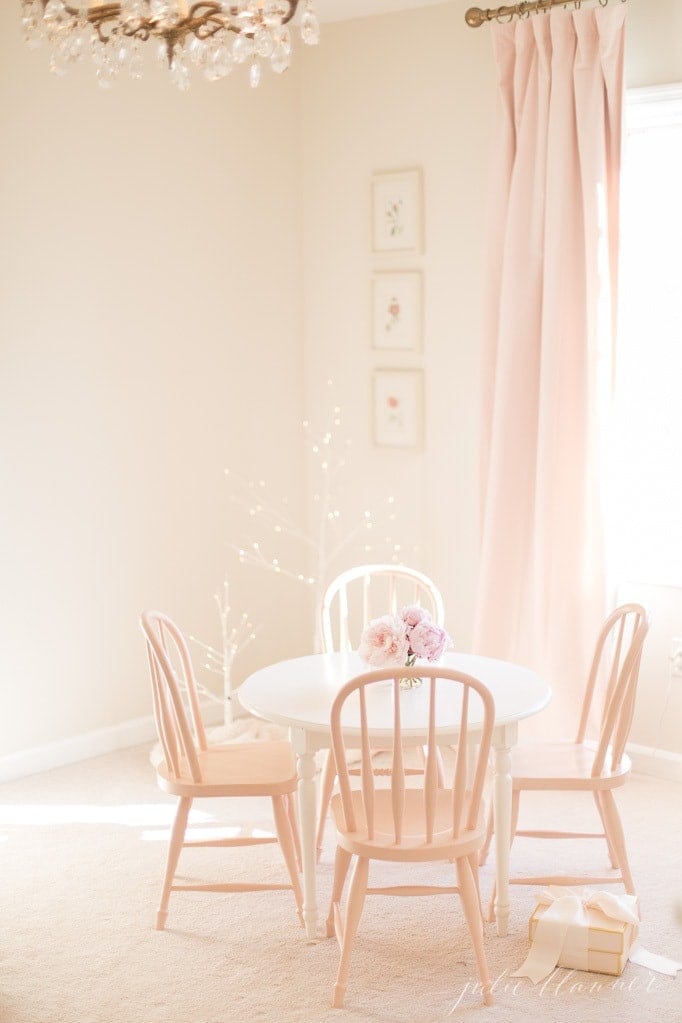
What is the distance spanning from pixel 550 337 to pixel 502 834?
182 centimetres

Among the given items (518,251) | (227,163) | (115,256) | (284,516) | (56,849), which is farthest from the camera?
(284,516)

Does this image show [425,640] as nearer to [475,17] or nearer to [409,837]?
[409,837]

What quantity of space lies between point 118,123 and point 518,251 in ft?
5.11

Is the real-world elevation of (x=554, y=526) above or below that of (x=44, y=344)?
below

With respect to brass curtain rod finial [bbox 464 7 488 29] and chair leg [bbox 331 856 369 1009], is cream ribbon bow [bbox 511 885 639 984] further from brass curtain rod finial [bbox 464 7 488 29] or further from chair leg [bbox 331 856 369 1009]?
brass curtain rod finial [bbox 464 7 488 29]

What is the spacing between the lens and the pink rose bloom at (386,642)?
3178mm

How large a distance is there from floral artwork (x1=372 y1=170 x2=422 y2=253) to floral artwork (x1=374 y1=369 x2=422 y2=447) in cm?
50

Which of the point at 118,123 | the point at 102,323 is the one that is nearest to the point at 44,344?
the point at 102,323

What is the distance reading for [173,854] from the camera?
329 cm

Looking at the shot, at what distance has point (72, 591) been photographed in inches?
181

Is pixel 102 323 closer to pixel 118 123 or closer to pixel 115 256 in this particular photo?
pixel 115 256

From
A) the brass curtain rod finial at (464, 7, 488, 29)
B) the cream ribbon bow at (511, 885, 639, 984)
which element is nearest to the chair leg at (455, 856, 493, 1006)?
the cream ribbon bow at (511, 885, 639, 984)

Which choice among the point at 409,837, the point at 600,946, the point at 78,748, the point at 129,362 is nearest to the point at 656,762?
the point at 600,946

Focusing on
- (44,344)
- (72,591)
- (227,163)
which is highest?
(227,163)
